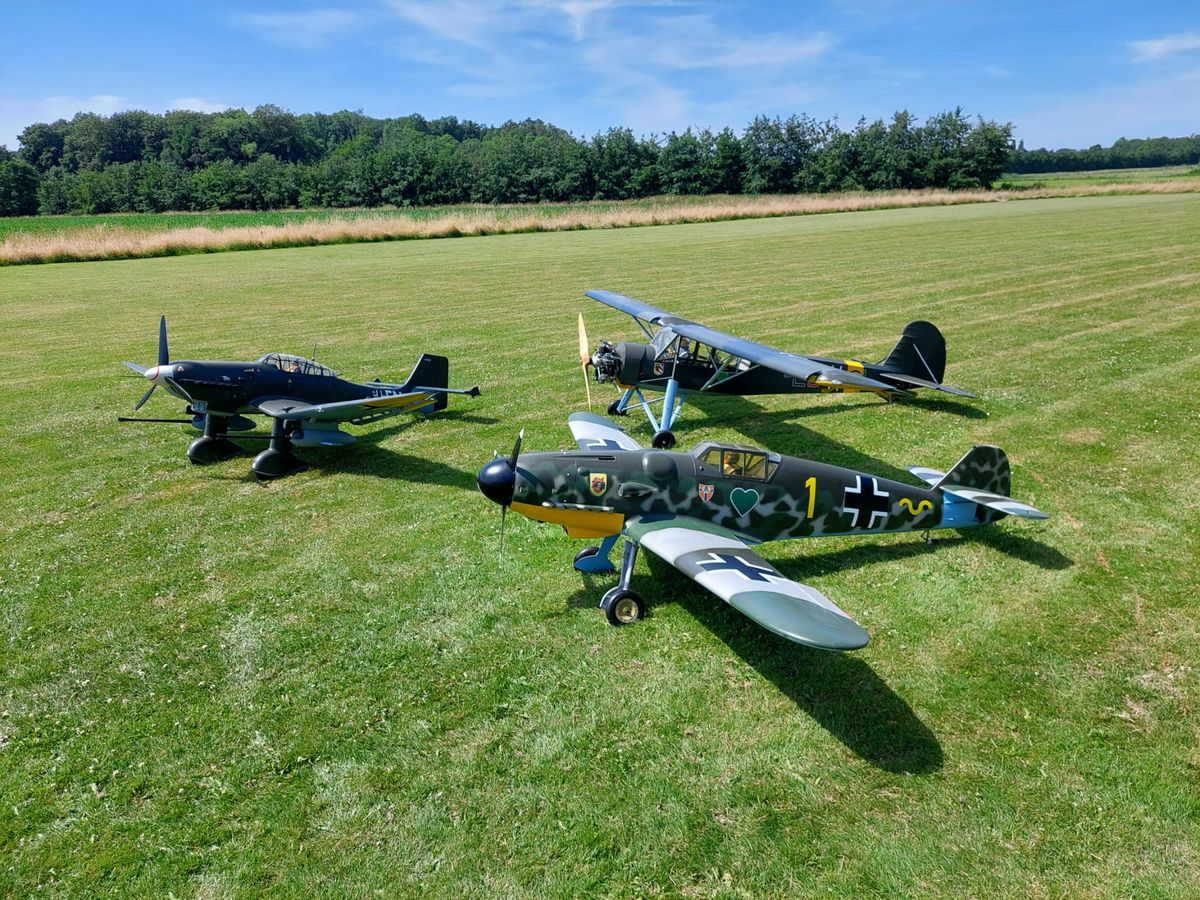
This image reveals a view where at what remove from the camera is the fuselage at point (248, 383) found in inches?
395

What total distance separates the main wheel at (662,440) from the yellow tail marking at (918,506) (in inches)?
168

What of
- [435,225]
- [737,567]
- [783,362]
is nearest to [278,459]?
[783,362]

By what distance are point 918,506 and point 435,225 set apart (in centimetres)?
5339

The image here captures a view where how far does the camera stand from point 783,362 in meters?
8.65

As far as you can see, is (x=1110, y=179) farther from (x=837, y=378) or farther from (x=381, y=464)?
(x=381, y=464)

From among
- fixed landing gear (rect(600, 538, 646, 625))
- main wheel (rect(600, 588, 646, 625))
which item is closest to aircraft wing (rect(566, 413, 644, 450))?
fixed landing gear (rect(600, 538, 646, 625))

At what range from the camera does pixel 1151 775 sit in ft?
15.8

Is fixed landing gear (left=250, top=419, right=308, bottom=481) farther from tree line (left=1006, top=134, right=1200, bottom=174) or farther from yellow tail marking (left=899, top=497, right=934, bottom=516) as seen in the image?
tree line (left=1006, top=134, right=1200, bottom=174)

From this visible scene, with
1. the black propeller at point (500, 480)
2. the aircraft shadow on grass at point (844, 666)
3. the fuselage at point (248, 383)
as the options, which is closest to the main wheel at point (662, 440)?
the aircraft shadow on grass at point (844, 666)

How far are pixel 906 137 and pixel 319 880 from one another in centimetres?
10740

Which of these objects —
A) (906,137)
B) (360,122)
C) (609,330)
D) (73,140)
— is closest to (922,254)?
(609,330)

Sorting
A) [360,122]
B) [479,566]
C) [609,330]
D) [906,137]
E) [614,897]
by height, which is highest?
[360,122]

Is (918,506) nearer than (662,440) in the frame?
Yes

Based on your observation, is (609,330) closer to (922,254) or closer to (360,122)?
(922,254)
